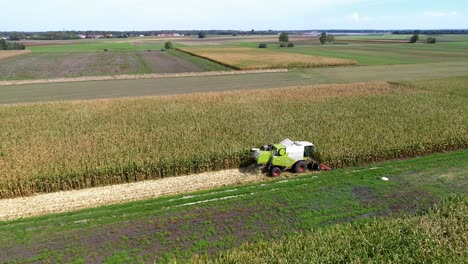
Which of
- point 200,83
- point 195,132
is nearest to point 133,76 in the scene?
point 200,83

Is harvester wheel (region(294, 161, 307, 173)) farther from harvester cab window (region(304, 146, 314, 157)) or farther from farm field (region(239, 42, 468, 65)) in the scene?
farm field (region(239, 42, 468, 65))

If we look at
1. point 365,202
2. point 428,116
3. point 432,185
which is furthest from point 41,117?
point 428,116

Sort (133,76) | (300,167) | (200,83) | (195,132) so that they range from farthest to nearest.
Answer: (133,76) → (200,83) → (195,132) → (300,167)

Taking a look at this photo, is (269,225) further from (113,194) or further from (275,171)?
(113,194)

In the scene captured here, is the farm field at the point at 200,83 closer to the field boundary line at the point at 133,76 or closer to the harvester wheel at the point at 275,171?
the field boundary line at the point at 133,76

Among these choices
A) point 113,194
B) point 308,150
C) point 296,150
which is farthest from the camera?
point 308,150

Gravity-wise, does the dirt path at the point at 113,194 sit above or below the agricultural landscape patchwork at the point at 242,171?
below

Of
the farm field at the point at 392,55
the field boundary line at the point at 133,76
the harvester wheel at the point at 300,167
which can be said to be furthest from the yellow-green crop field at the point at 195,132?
the farm field at the point at 392,55

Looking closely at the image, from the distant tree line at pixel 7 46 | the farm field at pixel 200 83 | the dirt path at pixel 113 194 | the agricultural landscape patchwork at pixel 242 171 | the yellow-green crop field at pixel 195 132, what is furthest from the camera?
the distant tree line at pixel 7 46
